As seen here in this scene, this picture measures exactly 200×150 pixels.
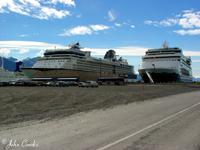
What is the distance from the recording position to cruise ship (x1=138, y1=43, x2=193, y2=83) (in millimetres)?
94500

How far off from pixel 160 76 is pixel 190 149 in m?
91.0

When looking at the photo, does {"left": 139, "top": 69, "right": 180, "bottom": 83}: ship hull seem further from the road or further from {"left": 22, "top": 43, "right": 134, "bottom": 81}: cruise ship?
the road

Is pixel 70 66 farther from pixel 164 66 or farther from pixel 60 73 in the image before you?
pixel 164 66

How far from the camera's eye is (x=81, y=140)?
26.7 feet

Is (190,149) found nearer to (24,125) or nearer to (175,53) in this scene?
(24,125)

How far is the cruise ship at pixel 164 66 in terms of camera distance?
94500 mm

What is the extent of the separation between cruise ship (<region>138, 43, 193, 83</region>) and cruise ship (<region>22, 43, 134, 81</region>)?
73.1 feet

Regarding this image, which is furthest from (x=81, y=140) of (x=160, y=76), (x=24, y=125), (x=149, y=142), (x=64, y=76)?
(x=64, y=76)

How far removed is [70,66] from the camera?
110m

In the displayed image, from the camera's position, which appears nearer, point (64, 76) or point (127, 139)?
point (127, 139)

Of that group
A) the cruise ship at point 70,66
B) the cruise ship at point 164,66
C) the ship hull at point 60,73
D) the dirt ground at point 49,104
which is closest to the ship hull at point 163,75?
the cruise ship at point 164,66

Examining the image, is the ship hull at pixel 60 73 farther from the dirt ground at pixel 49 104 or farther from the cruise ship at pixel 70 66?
the dirt ground at pixel 49 104

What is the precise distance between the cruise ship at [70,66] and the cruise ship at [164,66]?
22.3 meters

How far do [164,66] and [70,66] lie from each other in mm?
34457
